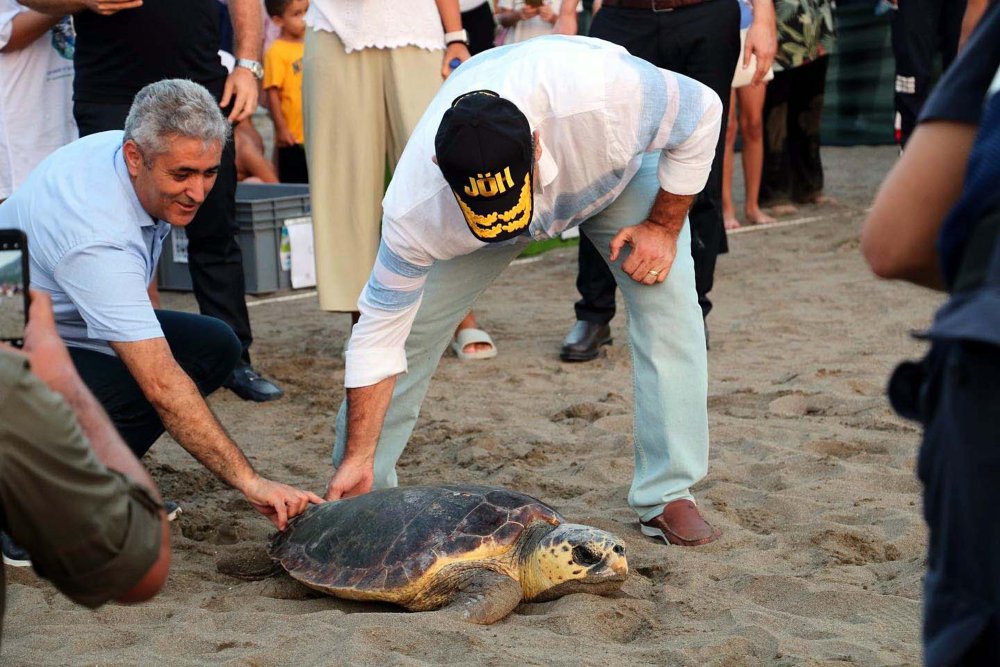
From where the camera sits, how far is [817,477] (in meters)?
3.37

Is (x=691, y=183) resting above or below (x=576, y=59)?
below

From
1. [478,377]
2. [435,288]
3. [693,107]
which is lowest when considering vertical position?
[478,377]

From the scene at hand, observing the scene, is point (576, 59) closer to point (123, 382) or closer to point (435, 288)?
point (435, 288)

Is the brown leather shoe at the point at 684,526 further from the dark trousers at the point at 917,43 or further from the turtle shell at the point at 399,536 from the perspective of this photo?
the dark trousers at the point at 917,43

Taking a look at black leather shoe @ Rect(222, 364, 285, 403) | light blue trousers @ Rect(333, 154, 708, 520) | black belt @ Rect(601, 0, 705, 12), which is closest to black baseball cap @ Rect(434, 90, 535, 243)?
light blue trousers @ Rect(333, 154, 708, 520)

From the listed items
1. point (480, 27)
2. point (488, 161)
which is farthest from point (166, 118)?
point (480, 27)

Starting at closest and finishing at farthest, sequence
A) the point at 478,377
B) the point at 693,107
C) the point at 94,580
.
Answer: the point at 94,580
the point at 693,107
the point at 478,377

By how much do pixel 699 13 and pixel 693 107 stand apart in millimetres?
1672

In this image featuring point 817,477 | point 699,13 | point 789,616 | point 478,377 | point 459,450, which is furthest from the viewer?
point 478,377

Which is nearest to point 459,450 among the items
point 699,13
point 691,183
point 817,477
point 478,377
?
point 478,377

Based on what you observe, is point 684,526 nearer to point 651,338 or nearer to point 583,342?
point 651,338

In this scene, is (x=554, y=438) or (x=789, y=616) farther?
(x=554, y=438)

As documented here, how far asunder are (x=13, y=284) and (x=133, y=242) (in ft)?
4.29

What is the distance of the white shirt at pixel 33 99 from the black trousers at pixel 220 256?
0.59 metres
